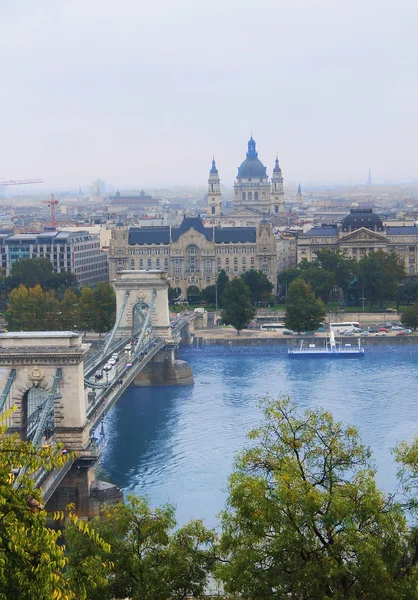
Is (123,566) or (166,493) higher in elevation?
(123,566)

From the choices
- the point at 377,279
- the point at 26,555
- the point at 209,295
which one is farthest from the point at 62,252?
the point at 26,555

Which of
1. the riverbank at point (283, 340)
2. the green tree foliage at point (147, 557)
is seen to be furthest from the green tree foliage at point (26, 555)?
the riverbank at point (283, 340)

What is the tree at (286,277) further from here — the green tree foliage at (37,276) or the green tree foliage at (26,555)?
the green tree foliage at (26,555)

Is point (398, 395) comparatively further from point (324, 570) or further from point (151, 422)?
point (324, 570)

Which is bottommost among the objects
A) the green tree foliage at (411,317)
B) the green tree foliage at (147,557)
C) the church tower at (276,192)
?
the green tree foliage at (411,317)

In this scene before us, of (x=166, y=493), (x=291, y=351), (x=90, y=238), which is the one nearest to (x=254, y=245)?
(x=90, y=238)

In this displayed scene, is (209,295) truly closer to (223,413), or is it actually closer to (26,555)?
(223,413)
